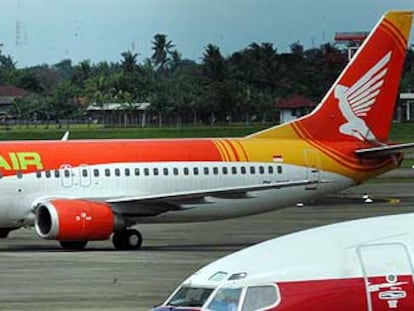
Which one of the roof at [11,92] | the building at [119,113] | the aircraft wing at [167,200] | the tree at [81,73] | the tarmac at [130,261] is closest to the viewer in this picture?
the tarmac at [130,261]

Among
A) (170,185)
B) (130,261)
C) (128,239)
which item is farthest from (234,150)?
(130,261)

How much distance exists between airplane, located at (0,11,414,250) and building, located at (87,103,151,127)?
86.9 metres

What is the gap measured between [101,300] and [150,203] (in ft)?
36.4

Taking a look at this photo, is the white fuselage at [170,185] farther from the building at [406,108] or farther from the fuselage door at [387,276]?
the building at [406,108]

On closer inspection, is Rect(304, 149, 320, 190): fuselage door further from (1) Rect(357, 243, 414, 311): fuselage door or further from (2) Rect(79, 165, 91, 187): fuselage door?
(1) Rect(357, 243, 414, 311): fuselage door

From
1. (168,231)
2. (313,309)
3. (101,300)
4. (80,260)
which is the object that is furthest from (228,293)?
(168,231)

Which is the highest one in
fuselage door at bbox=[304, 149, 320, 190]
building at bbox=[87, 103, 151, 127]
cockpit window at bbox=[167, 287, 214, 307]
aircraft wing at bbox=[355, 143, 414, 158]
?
cockpit window at bbox=[167, 287, 214, 307]

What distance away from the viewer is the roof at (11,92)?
152125 millimetres

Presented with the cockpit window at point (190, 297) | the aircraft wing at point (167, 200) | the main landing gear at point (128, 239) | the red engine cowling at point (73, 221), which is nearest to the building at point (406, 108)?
the aircraft wing at point (167, 200)

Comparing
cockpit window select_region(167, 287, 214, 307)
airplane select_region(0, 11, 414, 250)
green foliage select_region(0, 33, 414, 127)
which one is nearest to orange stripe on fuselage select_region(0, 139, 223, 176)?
airplane select_region(0, 11, 414, 250)

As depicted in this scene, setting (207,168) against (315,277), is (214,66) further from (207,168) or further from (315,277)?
(315,277)

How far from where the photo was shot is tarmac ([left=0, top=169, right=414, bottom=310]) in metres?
20.2

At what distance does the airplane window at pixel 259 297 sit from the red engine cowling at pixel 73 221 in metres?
21.6

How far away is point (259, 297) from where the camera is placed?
26.1 feet
